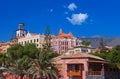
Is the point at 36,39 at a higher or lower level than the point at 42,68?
higher

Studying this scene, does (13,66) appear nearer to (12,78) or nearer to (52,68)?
(12,78)

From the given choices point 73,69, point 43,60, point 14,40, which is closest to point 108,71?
point 73,69

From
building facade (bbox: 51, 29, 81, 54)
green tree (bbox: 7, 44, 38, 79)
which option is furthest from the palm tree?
building facade (bbox: 51, 29, 81, 54)

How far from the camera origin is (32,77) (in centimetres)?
5856

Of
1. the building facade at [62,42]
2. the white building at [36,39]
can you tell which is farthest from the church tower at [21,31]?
the building facade at [62,42]

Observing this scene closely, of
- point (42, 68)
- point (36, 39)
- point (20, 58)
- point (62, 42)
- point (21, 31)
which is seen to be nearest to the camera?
point (42, 68)

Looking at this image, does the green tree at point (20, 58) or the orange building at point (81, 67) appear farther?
the green tree at point (20, 58)

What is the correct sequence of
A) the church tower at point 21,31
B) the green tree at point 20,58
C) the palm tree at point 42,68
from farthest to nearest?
the church tower at point 21,31
the green tree at point 20,58
the palm tree at point 42,68

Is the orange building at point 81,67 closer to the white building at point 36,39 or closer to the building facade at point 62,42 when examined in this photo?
the white building at point 36,39

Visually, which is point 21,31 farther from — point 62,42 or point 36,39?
point 62,42

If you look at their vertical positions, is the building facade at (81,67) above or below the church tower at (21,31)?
below

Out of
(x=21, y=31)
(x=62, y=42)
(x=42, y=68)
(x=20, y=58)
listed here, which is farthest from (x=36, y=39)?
(x=42, y=68)

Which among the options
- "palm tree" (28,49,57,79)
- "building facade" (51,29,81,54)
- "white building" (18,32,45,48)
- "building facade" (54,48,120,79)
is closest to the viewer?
"palm tree" (28,49,57,79)

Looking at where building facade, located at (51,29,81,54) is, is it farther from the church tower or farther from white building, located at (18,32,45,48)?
the church tower
